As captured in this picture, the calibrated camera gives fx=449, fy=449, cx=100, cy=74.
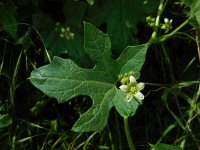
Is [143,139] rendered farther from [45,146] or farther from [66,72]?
[66,72]

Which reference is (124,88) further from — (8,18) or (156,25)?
(8,18)

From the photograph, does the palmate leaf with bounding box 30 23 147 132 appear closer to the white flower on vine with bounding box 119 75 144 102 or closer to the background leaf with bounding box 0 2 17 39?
the white flower on vine with bounding box 119 75 144 102

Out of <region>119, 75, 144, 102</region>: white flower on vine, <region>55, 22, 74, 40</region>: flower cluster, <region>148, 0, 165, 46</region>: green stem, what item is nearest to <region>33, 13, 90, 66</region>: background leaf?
<region>55, 22, 74, 40</region>: flower cluster

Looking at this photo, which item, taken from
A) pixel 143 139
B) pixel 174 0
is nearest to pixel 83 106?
pixel 143 139

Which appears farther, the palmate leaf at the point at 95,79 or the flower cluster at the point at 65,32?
the flower cluster at the point at 65,32

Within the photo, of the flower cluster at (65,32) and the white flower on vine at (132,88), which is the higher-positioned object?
the flower cluster at (65,32)

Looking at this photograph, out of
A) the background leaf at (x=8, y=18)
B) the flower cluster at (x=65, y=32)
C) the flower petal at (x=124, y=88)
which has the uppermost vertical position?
the background leaf at (x=8, y=18)

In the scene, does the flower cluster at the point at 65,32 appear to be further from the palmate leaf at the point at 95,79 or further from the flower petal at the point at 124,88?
the flower petal at the point at 124,88

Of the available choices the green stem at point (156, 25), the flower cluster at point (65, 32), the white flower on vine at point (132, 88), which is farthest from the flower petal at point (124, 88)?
the flower cluster at point (65, 32)

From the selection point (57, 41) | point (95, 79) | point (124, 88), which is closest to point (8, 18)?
point (57, 41)

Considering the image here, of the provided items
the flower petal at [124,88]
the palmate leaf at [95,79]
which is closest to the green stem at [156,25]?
the palmate leaf at [95,79]
